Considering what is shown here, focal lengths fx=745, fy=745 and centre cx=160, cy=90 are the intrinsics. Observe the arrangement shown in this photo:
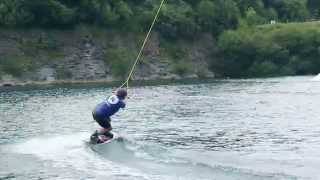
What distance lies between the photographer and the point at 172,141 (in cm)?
3816

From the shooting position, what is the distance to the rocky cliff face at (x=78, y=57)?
112625 millimetres

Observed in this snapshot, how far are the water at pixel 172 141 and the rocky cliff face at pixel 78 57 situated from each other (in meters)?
44.8

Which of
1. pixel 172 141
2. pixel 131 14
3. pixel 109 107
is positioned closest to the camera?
pixel 109 107

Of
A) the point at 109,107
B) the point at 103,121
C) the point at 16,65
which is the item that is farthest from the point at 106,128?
the point at 16,65

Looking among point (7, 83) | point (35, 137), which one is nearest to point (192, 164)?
point (35, 137)

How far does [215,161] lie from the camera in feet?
102

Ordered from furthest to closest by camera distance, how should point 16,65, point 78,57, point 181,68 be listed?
point 181,68, point 78,57, point 16,65

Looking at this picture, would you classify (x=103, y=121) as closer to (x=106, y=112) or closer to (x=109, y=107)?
(x=106, y=112)

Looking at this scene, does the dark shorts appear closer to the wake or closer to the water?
the wake

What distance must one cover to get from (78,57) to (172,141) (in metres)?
83.2

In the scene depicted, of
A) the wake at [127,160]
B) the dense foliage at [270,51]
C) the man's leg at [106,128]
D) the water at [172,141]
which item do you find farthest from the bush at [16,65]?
the man's leg at [106,128]

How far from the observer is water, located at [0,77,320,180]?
28.6m

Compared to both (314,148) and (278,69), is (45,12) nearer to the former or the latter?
(278,69)

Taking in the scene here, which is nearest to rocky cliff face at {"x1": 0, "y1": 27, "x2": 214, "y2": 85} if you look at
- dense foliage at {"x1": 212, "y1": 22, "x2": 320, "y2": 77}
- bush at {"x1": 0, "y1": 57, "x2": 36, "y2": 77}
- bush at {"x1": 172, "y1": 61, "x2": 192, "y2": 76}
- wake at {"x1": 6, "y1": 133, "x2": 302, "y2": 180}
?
bush at {"x1": 0, "y1": 57, "x2": 36, "y2": 77}
